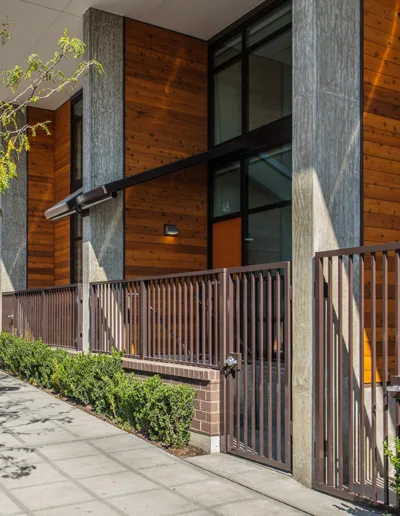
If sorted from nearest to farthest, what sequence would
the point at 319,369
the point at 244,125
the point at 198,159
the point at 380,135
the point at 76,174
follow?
the point at 319,369 → the point at 380,135 → the point at 198,159 → the point at 244,125 → the point at 76,174

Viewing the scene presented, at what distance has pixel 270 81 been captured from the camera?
10195 millimetres

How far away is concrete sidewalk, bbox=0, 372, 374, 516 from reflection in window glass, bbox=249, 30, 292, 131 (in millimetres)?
5688

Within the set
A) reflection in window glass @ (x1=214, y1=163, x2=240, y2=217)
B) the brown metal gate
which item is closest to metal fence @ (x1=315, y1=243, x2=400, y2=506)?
the brown metal gate

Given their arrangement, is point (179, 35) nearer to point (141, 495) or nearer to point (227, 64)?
point (227, 64)

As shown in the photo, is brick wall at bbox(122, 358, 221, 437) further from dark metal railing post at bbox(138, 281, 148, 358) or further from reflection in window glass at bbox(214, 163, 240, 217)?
reflection in window glass at bbox(214, 163, 240, 217)

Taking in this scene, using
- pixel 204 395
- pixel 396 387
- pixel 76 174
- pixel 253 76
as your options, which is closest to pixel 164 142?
pixel 253 76

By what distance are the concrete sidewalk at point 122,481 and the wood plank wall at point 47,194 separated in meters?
8.51

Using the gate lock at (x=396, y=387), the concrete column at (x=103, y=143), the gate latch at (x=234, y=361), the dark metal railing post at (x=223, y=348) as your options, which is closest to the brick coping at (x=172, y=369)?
the dark metal railing post at (x=223, y=348)

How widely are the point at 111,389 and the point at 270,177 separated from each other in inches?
171

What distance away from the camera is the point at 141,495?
17.0 ft

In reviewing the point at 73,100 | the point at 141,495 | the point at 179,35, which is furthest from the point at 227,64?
the point at 141,495

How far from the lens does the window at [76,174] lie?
48.8ft

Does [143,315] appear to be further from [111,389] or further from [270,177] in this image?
[270,177]

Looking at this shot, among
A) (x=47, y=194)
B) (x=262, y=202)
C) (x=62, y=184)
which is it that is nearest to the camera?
(x=262, y=202)
